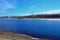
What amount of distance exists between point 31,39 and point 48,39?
315 centimetres

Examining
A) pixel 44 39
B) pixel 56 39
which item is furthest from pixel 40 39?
pixel 56 39

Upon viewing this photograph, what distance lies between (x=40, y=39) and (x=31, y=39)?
5.62 ft

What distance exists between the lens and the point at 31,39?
76.4 ft

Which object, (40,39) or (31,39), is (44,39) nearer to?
(40,39)

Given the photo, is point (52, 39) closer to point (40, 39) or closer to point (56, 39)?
point (56, 39)

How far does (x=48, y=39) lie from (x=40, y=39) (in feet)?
4.78

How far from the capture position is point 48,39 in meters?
24.0

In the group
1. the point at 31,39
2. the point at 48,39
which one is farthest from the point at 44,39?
the point at 31,39

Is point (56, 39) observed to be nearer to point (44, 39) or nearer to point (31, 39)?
point (44, 39)

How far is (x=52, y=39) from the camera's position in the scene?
2380cm

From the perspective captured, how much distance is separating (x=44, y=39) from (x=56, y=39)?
212cm

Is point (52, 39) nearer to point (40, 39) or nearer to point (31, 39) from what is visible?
point (40, 39)

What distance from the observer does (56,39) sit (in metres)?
23.6

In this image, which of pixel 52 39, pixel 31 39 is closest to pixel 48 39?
pixel 52 39
